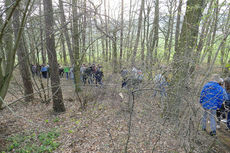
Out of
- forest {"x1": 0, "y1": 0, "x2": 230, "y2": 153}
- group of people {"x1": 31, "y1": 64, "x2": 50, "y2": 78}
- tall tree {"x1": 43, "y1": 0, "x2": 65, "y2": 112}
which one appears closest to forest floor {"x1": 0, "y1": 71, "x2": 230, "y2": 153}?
forest {"x1": 0, "y1": 0, "x2": 230, "y2": 153}

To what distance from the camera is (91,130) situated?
15.8 feet

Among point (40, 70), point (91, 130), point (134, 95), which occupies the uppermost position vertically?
point (40, 70)

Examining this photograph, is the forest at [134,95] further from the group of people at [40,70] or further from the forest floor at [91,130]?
the group of people at [40,70]

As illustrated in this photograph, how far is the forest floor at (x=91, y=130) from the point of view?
3842mm

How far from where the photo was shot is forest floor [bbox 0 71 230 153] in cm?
384

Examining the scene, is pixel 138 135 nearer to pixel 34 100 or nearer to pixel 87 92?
pixel 87 92

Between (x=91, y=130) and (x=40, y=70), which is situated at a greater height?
(x=40, y=70)

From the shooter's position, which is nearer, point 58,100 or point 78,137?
point 78,137

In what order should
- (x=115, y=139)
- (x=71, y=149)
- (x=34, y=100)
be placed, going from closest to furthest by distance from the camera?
(x=71, y=149), (x=115, y=139), (x=34, y=100)

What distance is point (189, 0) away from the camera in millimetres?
4211

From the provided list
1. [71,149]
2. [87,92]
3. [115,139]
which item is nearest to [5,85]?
[71,149]

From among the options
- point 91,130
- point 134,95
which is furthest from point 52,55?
point 134,95

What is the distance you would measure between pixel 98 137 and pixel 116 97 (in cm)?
320

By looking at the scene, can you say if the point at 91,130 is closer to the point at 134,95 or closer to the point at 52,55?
the point at 134,95
